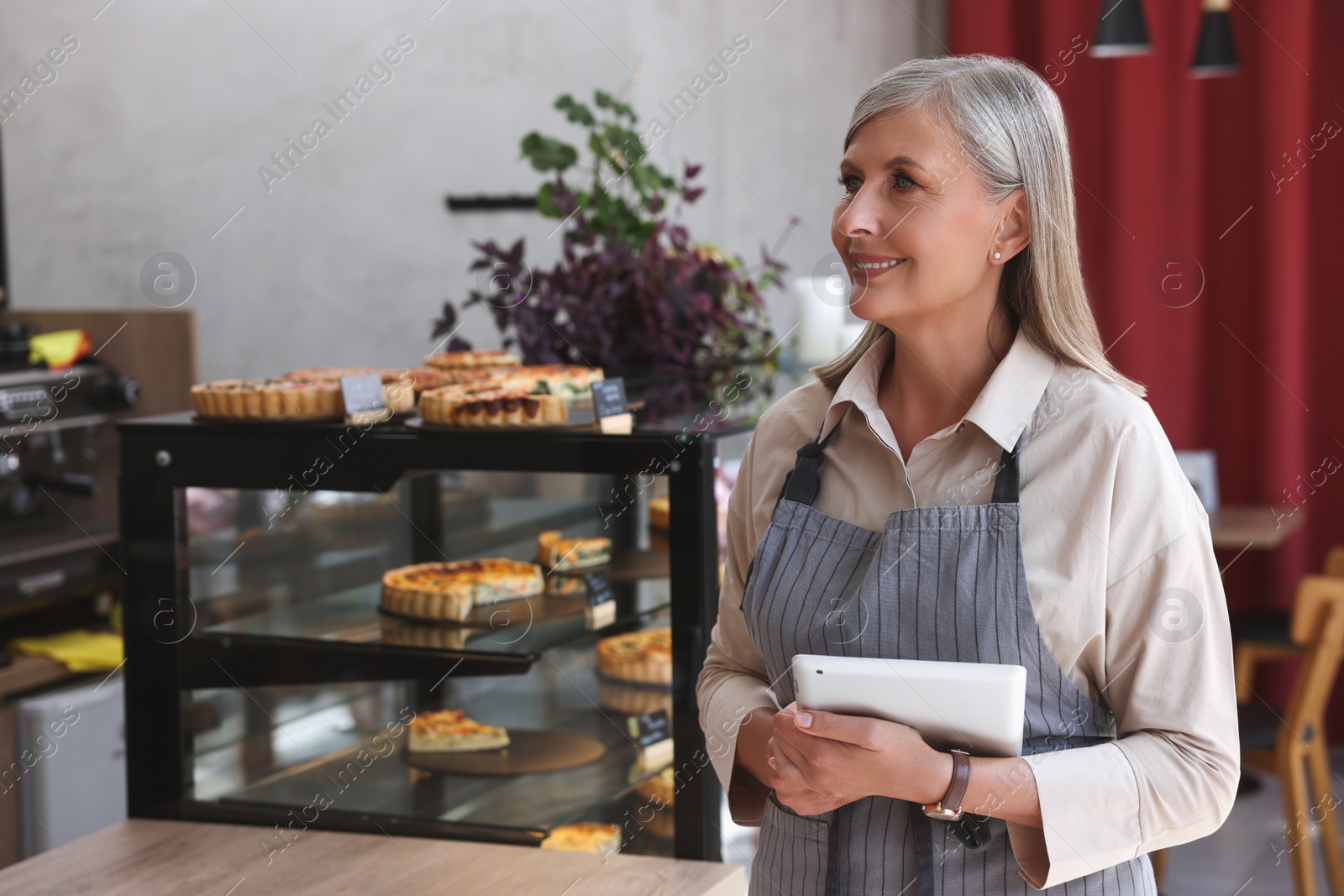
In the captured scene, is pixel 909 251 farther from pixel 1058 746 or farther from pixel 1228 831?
pixel 1228 831

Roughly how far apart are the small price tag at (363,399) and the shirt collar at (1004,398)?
2.11 ft

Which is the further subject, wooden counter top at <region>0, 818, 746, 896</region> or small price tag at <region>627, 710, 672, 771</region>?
small price tag at <region>627, 710, 672, 771</region>

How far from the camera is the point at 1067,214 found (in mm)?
1239

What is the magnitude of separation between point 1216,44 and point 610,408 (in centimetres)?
318

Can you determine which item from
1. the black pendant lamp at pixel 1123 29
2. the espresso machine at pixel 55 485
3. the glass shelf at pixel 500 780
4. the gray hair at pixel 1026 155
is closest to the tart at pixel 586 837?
the glass shelf at pixel 500 780

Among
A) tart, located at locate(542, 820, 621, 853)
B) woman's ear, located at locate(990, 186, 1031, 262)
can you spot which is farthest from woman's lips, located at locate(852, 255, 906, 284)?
tart, located at locate(542, 820, 621, 853)

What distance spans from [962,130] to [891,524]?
0.38 m

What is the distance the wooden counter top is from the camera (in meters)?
1.46

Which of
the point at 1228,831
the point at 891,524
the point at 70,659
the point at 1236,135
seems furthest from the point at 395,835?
the point at 1236,135

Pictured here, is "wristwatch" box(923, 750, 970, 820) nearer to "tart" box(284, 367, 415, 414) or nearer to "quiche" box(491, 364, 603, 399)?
"quiche" box(491, 364, 603, 399)

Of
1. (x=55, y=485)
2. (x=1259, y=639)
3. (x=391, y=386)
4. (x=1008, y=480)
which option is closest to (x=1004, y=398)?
(x=1008, y=480)

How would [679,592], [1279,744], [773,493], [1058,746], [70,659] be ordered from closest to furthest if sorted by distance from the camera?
[1058,746]
[773,493]
[679,592]
[70,659]
[1279,744]

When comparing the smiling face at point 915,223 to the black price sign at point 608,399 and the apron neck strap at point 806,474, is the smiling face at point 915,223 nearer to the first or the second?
the apron neck strap at point 806,474

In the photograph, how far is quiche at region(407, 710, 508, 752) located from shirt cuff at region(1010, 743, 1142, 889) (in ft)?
3.17
